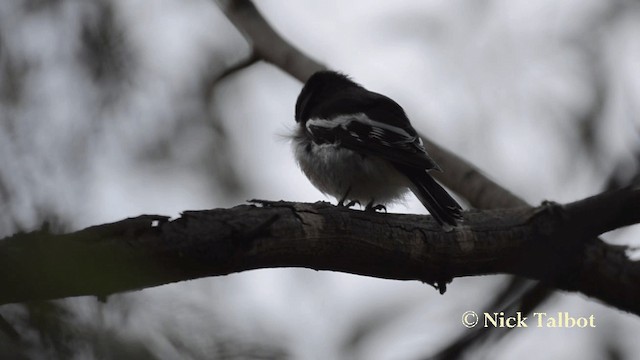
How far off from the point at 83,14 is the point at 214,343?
1652mm

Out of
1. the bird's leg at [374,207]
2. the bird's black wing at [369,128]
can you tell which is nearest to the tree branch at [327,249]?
the bird's black wing at [369,128]

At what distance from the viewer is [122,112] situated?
2.59 m

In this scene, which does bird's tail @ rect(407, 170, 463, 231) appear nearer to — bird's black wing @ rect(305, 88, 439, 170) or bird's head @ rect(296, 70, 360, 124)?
bird's black wing @ rect(305, 88, 439, 170)

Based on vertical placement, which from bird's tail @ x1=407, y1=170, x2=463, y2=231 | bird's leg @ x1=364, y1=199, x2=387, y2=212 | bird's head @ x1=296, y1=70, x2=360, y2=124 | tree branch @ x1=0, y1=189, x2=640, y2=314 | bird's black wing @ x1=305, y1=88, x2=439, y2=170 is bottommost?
tree branch @ x1=0, y1=189, x2=640, y2=314

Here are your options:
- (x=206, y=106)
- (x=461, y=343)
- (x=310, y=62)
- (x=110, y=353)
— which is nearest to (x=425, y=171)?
(x=206, y=106)

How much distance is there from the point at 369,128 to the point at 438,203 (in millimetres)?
1064

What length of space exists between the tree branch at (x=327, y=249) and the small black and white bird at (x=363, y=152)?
575 millimetres

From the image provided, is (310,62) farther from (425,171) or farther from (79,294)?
(79,294)

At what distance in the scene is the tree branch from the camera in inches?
64.3

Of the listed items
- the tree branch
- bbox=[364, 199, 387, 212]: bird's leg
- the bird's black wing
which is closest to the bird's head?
the bird's black wing

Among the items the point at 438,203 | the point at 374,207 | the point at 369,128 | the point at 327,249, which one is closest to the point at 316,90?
the point at 369,128

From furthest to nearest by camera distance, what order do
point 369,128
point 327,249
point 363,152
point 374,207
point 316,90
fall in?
point 316,90, point 374,207, point 369,128, point 363,152, point 327,249

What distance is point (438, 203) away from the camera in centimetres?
391

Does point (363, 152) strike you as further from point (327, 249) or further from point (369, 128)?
point (327, 249)
